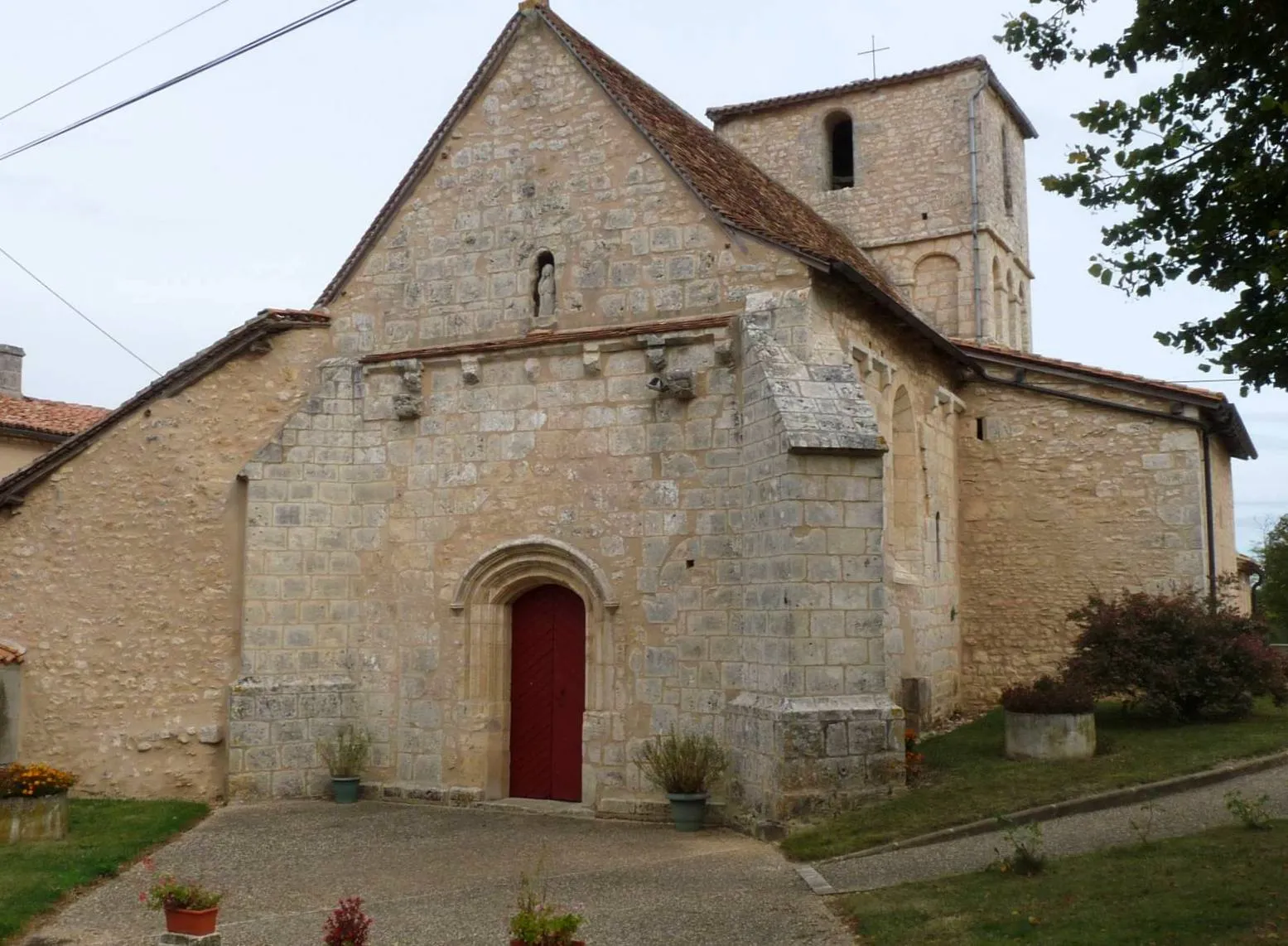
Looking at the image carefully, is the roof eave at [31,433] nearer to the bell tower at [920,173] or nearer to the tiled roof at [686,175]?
the tiled roof at [686,175]

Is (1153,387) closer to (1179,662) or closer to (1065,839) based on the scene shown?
(1179,662)

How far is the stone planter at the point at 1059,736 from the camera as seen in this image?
11695mm

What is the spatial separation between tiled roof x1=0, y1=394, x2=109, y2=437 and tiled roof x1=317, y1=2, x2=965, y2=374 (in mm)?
8676

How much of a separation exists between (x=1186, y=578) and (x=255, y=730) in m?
11.4

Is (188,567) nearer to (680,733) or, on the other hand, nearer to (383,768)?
(383,768)

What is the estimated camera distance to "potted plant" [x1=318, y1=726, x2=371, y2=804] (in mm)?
12633

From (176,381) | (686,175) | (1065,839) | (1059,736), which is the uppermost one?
(686,175)

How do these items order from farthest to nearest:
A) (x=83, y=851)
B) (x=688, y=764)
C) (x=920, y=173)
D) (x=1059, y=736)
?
(x=920, y=173)
(x=1059, y=736)
(x=688, y=764)
(x=83, y=851)

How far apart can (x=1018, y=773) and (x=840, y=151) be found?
14.1 metres

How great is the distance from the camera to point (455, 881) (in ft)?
30.5

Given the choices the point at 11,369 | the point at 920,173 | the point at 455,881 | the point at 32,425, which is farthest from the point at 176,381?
the point at 920,173

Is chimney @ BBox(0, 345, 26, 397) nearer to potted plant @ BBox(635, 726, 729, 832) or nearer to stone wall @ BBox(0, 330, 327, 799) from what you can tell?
stone wall @ BBox(0, 330, 327, 799)

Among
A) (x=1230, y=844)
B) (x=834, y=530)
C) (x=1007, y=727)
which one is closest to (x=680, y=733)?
(x=834, y=530)

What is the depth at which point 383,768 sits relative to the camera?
1291cm
